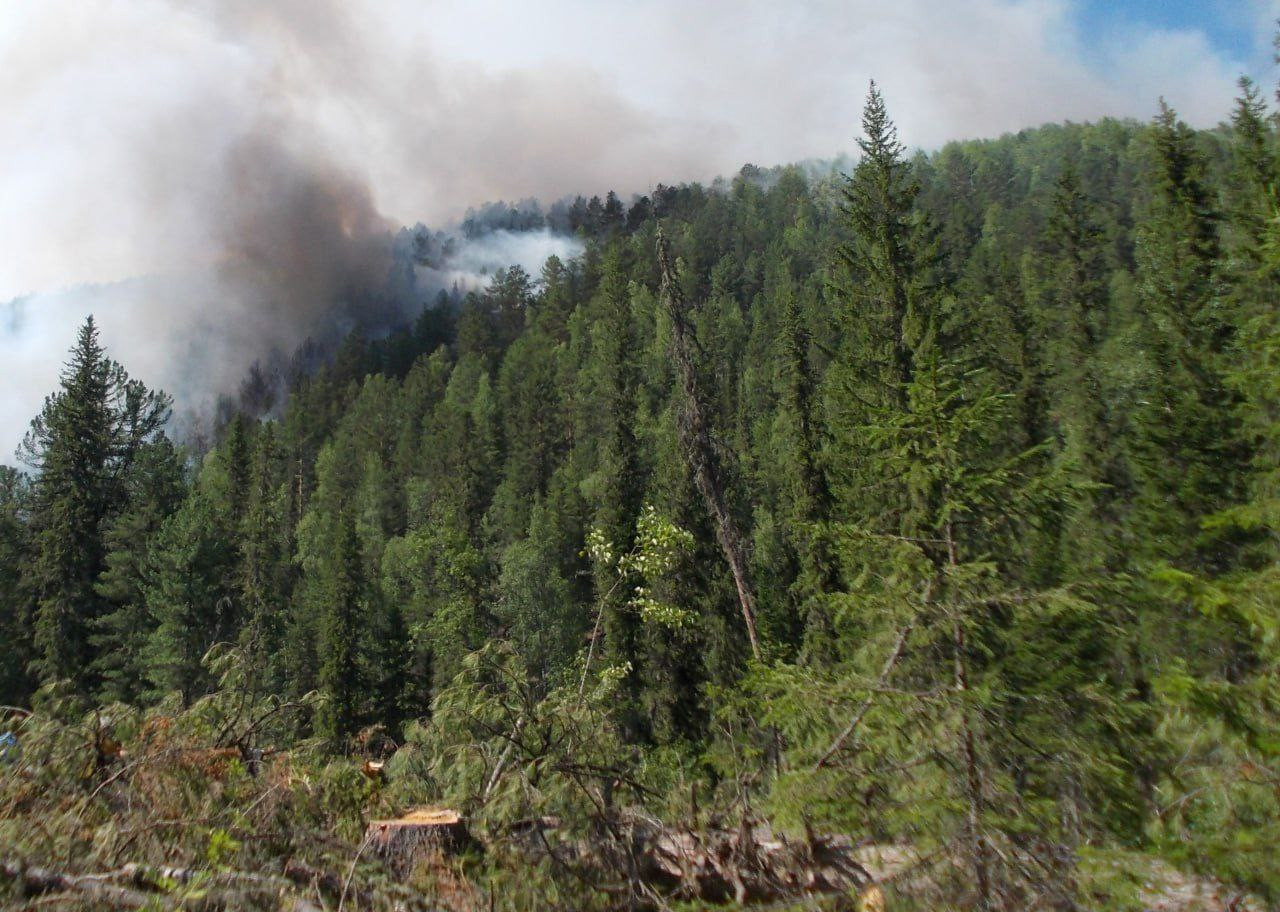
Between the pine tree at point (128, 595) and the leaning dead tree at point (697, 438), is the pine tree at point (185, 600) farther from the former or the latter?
the leaning dead tree at point (697, 438)

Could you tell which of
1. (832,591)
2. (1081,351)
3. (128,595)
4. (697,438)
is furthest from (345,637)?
(1081,351)

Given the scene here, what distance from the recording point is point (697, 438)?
12711 millimetres

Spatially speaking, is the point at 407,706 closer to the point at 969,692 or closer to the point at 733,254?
the point at 969,692

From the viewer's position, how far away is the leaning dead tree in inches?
492

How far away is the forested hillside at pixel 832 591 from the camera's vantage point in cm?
477

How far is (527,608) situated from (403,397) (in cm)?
5672

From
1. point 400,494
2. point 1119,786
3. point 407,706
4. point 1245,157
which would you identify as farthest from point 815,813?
point 400,494

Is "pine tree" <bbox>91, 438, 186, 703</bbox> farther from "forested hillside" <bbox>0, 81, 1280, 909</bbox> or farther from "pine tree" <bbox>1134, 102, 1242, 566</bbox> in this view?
"pine tree" <bbox>1134, 102, 1242, 566</bbox>

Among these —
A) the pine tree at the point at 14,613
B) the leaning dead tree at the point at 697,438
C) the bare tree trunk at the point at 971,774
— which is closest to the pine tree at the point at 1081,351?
the leaning dead tree at the point at 697,438

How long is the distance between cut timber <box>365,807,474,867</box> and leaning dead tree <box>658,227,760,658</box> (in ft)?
25.7

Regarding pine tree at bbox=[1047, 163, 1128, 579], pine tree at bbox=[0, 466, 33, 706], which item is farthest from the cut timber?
pine tree at bbox=[0, 466, 33, 706]

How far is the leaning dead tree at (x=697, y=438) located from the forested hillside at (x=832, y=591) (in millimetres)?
77

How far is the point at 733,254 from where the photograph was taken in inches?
4624

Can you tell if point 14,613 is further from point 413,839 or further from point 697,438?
point 413,839
